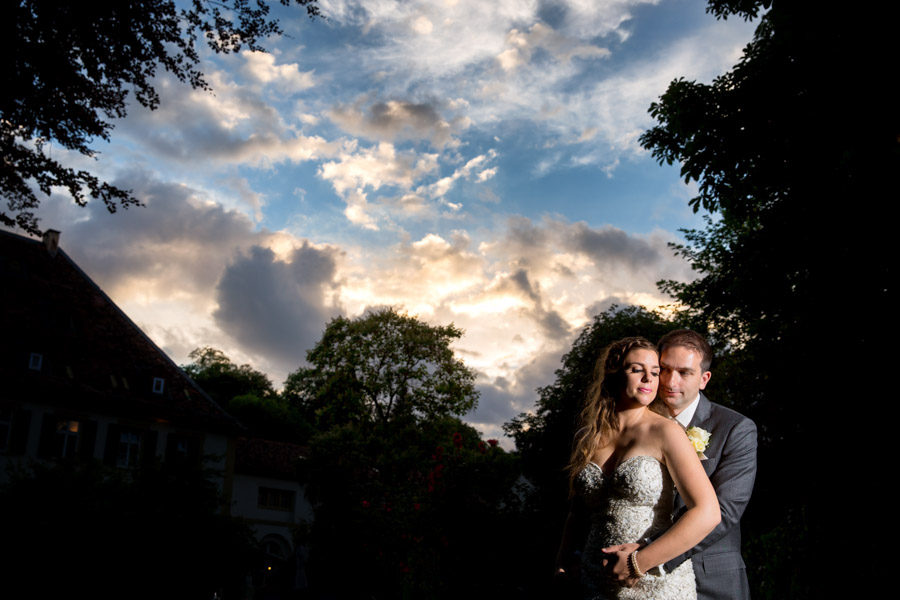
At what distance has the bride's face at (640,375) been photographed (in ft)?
13.2

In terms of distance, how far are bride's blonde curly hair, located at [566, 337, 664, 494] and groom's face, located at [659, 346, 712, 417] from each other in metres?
0.31

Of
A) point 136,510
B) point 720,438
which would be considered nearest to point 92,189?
point 136,510

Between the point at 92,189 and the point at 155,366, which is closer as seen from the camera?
the point at 92,189

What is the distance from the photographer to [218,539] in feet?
54.4

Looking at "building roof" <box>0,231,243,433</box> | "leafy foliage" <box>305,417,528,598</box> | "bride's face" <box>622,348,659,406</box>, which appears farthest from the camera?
"building roof" <box>0,231,243,433</box>

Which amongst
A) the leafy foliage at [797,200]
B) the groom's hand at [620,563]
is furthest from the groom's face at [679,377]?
the leafy foliage at [797,200]

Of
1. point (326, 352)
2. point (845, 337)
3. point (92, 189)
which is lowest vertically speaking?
point (845, 337)

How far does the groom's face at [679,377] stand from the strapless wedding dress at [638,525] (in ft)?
2.59

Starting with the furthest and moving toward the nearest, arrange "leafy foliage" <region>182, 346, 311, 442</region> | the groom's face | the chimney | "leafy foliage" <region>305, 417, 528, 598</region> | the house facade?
"leafy foliage" <region>182, 346, 311, 442</region> → the chimney → the house facade → "leafy foliage" <region>305, 417, 528, 598</region> → the groom's face

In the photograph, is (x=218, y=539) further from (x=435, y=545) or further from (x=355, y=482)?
(x=355, y=482)

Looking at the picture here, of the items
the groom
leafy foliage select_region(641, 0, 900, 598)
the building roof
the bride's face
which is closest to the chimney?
the building roof

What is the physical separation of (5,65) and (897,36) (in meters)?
12.2

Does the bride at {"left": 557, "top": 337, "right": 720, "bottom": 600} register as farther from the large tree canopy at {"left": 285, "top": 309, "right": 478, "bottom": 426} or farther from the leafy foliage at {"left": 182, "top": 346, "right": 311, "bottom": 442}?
the leafy foliage at {"left": 182, "top": 346, "right": 311, "bottom": 442}

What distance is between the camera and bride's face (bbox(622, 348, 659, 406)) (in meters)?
4.03
